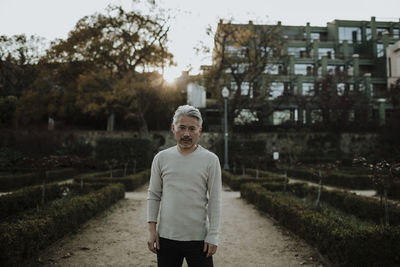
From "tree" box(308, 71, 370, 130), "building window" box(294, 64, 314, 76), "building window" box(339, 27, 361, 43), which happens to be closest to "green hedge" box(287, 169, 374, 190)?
"tree" box(308, 71, 370, 130)

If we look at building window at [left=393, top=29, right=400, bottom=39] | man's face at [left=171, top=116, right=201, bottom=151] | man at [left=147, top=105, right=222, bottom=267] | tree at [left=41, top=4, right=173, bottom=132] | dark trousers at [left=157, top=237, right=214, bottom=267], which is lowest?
dark trousers at [left=157, top=237, right=214, bottom=267]

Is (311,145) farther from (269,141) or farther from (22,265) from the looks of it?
(22,265)

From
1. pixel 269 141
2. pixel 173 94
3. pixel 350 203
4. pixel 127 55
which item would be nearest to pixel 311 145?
pixel 269 141

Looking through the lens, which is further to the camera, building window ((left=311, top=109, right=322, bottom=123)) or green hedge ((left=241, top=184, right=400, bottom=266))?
building window ((left=311, top=109, right=322, bottom=123))

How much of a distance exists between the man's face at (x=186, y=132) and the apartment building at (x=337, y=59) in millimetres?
30267

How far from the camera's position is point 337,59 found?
36.2 metres

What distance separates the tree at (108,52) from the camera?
20.7 m

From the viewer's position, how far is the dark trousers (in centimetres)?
203

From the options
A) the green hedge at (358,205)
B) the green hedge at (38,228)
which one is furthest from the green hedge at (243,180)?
the green hedge at (38,228)

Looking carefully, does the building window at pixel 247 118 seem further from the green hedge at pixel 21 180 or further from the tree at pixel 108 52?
the green hedge at pixel 21 180

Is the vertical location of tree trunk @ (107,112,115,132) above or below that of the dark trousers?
above

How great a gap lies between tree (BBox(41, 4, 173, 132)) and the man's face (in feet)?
65.0

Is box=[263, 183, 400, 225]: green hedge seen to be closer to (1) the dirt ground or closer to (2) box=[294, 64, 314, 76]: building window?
(1) the dirt ground

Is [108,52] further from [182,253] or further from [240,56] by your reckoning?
[182,253]
